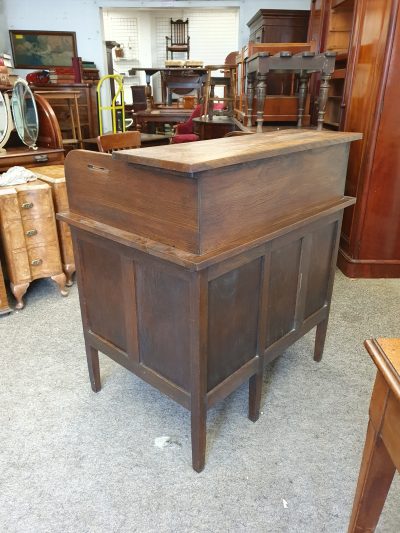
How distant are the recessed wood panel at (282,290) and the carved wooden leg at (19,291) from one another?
1632 mm

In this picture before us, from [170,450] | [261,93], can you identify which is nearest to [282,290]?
[170,450]

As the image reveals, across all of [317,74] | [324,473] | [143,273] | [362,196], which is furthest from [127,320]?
[317,74]

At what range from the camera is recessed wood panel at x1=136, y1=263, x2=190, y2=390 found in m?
1.25

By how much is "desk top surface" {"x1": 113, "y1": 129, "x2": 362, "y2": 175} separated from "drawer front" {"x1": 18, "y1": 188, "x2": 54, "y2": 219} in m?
1.41

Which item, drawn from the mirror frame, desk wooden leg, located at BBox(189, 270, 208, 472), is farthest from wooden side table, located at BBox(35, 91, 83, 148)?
desk wooden leg, located at BBox(189, 270, 208, 472)

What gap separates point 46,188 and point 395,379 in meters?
2.24

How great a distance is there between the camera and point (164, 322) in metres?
1.32

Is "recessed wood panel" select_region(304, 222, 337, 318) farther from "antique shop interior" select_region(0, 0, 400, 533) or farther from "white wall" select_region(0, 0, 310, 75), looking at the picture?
"white wall" select_region(0, 0, 310, 75)

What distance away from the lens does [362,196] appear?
280 cm

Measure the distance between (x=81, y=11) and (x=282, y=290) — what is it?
7.68 metres

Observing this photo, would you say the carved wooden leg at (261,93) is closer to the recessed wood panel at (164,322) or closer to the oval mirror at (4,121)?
the recessed wood panel at (164,322)

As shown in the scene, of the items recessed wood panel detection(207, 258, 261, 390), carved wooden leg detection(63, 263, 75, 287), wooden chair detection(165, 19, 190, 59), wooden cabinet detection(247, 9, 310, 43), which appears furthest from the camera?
wooden chair detection(165, 19, 190, 59)

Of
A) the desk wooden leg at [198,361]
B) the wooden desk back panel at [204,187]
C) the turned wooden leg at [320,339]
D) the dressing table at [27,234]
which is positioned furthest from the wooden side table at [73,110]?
the desk wooden leg at [198,361]

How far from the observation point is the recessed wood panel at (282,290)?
149 cm
